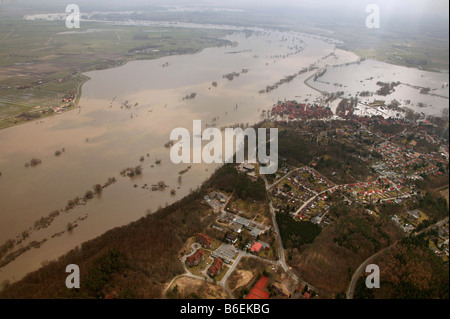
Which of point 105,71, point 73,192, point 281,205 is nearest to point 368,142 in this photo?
point 281,205

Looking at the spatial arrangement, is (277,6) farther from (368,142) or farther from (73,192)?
(73,192)

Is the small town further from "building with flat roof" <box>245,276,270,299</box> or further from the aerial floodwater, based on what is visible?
the aerial floodwater

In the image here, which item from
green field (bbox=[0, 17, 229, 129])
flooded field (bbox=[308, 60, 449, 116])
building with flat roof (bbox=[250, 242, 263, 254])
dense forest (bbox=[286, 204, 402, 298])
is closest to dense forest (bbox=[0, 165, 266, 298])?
building with flat roof (bbox=[250, 242, 263, 254])

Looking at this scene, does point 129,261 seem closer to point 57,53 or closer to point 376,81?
point 57,53

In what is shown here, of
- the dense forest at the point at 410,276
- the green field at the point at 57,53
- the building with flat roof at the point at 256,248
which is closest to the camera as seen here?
the dense forest at the point at 410,276

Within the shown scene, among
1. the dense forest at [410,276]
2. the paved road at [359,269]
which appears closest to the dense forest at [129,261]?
the paved road at [359,269]

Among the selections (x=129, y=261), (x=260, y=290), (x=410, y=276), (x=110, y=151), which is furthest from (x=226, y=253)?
(x=110, y=151)

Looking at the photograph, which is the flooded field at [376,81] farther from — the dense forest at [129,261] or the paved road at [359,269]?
the dense forest at [129,261]
